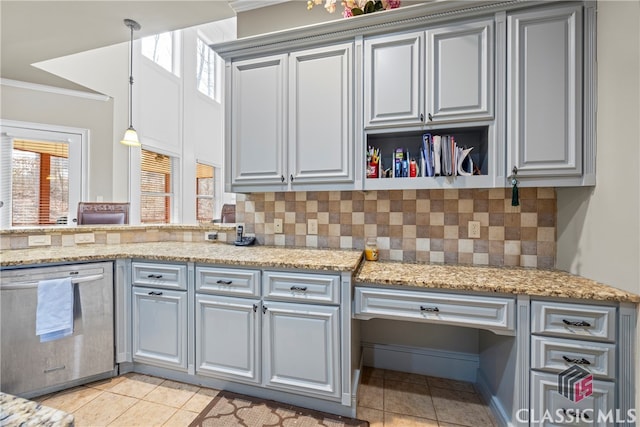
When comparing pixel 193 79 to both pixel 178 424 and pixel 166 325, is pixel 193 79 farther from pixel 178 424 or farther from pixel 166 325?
pixel 178 424

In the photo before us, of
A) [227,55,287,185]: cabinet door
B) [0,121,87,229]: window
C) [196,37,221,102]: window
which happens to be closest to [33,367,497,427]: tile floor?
[227,55,287,185]: cabinet door

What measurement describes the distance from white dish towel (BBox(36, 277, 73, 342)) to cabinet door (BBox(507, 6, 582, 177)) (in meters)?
2.71

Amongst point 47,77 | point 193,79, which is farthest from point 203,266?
point 193,79

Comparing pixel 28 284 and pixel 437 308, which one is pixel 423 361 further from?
pixel 28 284

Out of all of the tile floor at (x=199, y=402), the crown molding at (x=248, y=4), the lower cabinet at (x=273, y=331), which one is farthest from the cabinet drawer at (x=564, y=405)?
the crown molding at (x=248, y=4)

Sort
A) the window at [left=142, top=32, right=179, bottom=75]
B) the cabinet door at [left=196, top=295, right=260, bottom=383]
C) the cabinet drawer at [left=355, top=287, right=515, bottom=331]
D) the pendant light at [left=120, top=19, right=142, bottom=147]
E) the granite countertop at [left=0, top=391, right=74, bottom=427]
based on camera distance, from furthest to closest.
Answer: the window at [left=142, top=32, right=179, bottom=75] → the pendant light at [left=120, top=19, right=142, bottom=147] → the cabinet door at [left=196, top=295, right=260, bottom=383] → the cabinet drawer at [left=355, top=287, right=515, bottom=331] → the granite countertop at [left=0, top=391, right=74, bottom=427]

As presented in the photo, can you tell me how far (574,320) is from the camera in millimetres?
1258

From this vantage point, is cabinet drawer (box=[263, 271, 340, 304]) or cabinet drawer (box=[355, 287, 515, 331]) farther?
cabinet drawer (box=[263, 271, 340, 304])

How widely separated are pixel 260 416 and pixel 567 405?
1526 mm

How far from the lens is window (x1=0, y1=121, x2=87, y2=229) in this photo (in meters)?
3.55

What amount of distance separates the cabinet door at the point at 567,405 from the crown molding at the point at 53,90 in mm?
5620

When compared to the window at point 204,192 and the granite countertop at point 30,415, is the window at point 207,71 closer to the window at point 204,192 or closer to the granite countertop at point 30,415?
the window at point 204,192

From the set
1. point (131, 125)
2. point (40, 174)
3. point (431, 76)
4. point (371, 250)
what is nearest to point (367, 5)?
point (431, 76)

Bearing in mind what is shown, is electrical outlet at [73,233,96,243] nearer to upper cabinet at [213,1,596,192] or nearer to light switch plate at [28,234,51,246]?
light switch plate at [28,234,51,246]
